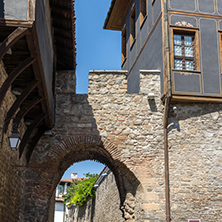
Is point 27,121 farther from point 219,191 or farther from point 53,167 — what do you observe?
point 219,191

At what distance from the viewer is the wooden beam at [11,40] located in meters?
5.88

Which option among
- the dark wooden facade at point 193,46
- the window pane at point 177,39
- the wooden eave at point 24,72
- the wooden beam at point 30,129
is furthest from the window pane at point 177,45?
the wooden beam at point 30,129

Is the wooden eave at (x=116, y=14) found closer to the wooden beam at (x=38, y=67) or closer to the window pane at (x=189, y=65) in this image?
the window pane at (x=189, y=65)

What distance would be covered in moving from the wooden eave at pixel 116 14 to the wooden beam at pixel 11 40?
31.2ft

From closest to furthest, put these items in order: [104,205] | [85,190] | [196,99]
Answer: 1. [196,99]
2. [104,205]
3. [85,190]

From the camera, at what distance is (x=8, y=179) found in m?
8.02

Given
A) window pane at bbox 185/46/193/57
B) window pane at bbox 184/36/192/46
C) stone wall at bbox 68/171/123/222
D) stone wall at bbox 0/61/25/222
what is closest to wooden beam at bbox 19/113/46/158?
stone wall at bbox 0/61/25/222

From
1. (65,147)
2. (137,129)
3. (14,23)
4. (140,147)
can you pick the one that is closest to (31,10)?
(14,23)

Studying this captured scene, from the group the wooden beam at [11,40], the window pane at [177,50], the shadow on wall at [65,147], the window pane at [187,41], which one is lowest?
the shadow on wall at [65,147]

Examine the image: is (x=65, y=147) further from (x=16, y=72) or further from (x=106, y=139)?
(x=16, y=72)

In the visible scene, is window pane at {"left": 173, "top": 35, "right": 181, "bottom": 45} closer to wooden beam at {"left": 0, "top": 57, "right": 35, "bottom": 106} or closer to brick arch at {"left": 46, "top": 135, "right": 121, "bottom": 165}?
brick arch at {"left": 46, "top": 135, "right": 121, "bottom": 165}

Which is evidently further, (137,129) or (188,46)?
(188,46)

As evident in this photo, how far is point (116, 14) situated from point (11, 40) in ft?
34.4

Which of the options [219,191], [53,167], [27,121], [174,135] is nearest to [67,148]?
[53,167]
